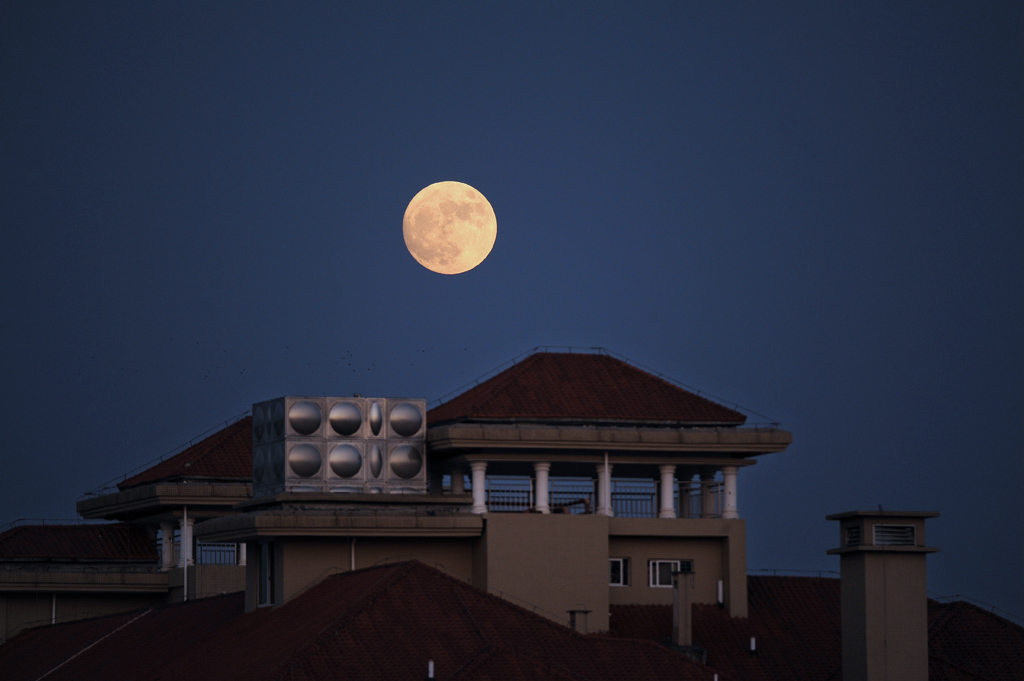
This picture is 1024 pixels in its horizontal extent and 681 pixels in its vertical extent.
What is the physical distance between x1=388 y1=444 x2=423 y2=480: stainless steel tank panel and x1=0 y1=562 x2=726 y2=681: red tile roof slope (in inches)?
240

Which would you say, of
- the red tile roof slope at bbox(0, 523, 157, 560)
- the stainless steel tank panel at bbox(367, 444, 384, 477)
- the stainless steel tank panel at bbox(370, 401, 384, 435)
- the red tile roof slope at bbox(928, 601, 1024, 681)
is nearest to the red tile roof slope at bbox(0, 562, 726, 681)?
the stainless steel tank panel at bbox(367, 444, 384, 477)

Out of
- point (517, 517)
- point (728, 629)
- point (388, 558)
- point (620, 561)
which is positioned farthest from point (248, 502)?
point (728, 629)

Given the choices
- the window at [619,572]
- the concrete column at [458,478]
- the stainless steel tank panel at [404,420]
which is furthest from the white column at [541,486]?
the stainless steel tank panel at [404,420]

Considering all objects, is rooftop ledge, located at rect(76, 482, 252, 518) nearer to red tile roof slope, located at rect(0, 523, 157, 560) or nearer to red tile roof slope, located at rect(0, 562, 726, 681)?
red tile roof slope, located at rect(0, 523, 157, 560)

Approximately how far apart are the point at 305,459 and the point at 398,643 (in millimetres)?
14417

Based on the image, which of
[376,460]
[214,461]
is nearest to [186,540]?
[214,461]

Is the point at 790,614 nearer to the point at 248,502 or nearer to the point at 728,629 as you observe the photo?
the point at 728,629

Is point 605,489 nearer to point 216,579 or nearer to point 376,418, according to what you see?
point 376,418

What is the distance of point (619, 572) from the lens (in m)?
77.4

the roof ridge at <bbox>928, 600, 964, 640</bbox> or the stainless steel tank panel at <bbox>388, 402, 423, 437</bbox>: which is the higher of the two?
the stainless steel tank panel at <bbox>388, 402, 423, 437</bbox>

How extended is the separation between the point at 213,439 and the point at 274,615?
26209mm

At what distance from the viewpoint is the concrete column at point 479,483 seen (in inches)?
2972

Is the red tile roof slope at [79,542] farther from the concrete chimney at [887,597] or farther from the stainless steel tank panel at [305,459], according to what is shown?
the concrete chimney at [887,597]

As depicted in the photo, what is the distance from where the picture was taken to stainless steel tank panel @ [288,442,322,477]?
236 feet
